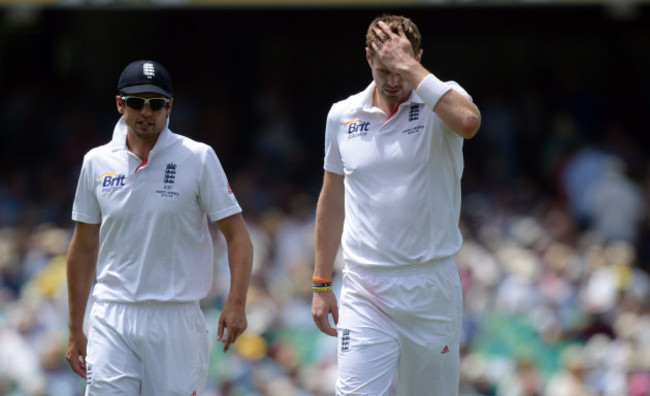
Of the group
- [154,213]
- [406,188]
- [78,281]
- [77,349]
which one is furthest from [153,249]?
[406,188]

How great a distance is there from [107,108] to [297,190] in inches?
123

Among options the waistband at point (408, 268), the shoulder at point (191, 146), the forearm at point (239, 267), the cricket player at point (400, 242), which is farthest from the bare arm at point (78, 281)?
the waistband at point (408, 268)

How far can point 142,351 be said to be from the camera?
17.2 feet

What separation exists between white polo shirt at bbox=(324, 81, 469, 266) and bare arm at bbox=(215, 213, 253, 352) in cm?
49

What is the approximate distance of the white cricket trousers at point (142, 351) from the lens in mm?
5191

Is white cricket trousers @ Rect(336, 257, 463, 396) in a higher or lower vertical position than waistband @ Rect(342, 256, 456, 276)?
lower

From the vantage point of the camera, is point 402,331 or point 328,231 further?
point 328,231

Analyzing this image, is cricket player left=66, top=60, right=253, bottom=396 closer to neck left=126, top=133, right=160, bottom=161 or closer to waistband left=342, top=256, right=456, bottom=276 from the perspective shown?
neck left=126, top=133, right=160, bottom=161

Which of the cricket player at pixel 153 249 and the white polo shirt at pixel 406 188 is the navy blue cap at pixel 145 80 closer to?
the cricket player at pixel 153 249

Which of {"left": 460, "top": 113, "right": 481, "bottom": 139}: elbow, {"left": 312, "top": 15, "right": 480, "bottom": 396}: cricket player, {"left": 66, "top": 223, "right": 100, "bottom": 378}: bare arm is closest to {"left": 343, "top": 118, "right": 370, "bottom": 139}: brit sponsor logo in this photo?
{"left": 312, "top": 15, "right": 480, "bottom": 396}: cricket player

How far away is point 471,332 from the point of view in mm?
10062

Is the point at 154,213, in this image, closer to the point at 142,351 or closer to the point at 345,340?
the point at 142,351

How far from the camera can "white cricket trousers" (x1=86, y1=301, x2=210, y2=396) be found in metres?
5.19

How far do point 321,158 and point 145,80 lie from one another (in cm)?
923
